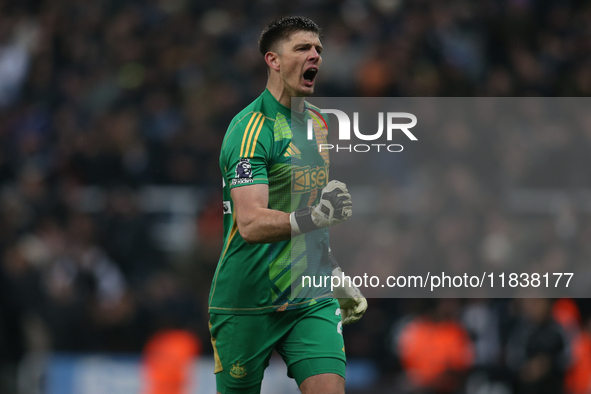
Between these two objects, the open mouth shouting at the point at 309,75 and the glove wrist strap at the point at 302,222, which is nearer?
the glove wrist strap at the point at 302,222

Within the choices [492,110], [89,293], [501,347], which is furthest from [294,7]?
[501,347]

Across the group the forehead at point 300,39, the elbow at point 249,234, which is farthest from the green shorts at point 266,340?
the forehead at point 300,39

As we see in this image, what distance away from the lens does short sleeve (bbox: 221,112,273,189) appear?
406cm

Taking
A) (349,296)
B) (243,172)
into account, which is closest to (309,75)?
(243,172)

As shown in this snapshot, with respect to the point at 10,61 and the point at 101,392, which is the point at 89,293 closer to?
the point at 101,392

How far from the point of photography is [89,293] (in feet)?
29.6

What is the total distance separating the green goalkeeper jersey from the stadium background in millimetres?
3400

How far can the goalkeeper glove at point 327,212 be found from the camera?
3844 millimetres

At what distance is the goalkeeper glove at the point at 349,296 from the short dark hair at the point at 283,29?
4.14 ft

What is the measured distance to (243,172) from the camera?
13.3 feet

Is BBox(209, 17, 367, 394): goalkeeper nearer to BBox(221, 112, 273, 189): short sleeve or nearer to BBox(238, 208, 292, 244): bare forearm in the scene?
BBox(221, 112, 273, 189): short sleeve

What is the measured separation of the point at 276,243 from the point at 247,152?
0.58 m

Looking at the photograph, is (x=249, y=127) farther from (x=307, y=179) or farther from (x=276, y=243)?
(x=276, y=243)

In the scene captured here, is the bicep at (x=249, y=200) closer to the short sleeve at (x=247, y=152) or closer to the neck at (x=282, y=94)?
the short sleeve at (x=247, y=152)
